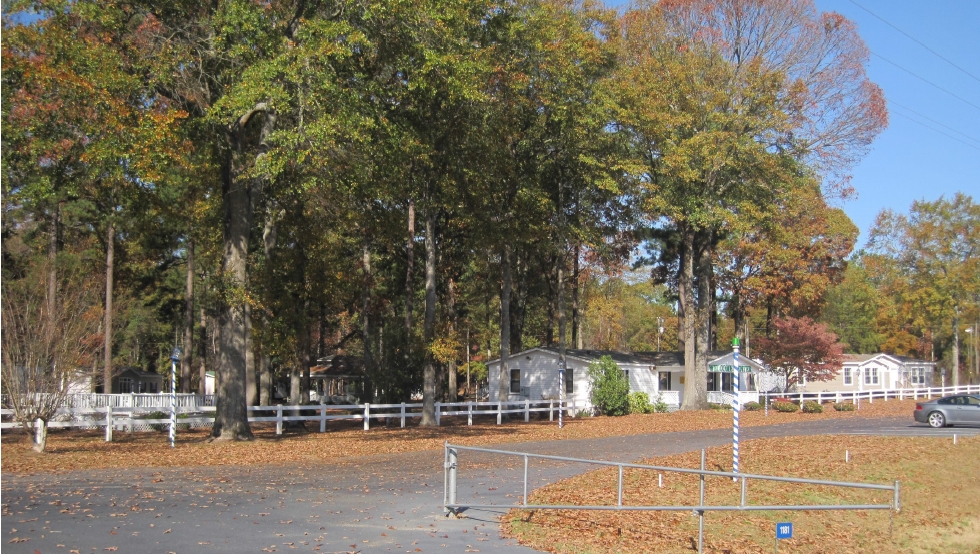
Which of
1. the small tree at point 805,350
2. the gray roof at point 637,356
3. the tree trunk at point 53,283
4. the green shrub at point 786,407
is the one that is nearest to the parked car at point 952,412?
the green shrub at point 786,407

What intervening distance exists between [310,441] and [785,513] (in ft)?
52.6

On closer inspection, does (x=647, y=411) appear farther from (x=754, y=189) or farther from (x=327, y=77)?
(x=327, y=77)

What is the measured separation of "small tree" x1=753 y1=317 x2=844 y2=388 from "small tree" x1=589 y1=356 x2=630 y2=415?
16.9 meters

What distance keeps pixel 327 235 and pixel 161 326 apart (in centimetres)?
2214

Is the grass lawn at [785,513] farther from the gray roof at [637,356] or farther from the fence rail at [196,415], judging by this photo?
the gray roof at [637,356]

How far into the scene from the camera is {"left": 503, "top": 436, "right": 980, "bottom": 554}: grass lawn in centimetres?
1256

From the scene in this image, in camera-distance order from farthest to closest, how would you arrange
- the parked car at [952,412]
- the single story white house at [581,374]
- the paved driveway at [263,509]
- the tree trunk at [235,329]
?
1. the single story white house at [581,374]
2. the parked car at [952,412]
3. the tree trunk at [235,329]
4. the paved driveway at [263,509]

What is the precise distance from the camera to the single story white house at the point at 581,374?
1789 inches

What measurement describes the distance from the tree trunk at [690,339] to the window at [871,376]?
27639 mm

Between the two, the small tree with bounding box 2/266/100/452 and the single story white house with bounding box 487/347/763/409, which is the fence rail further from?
the single story white house with bounding box 487/347/763/409

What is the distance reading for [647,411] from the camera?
147 ft

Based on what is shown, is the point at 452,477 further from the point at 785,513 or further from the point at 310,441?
the point at 310,441

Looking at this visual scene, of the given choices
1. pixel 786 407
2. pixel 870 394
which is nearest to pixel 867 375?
pixel 870 394

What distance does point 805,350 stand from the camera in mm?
54875
